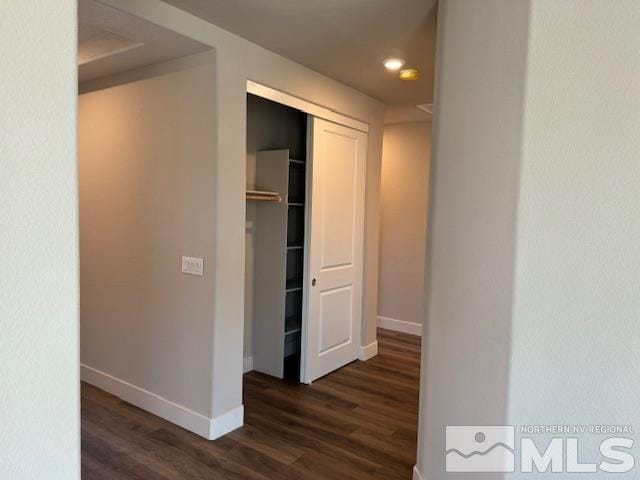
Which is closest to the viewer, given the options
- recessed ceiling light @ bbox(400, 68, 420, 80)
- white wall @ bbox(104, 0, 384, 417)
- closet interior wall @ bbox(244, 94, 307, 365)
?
white wall @ bbox(104, 0, 384, 417)

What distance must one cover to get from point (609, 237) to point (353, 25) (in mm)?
1801

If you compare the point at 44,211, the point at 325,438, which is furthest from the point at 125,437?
the point at 44,211

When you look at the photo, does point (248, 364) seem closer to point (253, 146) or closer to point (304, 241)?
point (304, 241)

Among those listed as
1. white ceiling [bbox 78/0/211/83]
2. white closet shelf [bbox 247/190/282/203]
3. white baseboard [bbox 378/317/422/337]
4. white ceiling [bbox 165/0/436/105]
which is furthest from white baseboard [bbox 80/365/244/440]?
white baseboard [bbox 378/317/422/337]

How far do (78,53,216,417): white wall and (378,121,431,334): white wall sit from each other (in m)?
3.14

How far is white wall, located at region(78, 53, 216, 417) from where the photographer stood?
2758 millimetres

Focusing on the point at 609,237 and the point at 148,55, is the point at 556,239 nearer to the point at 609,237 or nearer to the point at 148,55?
the point at 609,237

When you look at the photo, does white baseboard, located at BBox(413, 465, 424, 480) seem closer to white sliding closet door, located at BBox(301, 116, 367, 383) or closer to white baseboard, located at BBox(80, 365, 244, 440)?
white baseboard, located at BBox(80, 365, 244, 440)

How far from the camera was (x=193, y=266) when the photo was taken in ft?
9.23

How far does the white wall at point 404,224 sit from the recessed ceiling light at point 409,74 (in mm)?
1898

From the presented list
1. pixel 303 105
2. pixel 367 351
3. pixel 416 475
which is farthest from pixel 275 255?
pixel 416 475

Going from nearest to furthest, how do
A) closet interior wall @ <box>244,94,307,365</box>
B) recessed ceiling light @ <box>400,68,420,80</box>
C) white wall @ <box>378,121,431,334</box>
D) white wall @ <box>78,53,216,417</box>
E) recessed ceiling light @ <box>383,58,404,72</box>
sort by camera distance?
white wall @ <box>78,53,216,417</box> → recessed ceiling light @ <box>383,58,404,72</box> → recessed ceiling light @ <box>400,68,420,80</box> → closet interior wall @ <box>244,94,307,365</box> → white wall @ <box>378,121,431,334</box>

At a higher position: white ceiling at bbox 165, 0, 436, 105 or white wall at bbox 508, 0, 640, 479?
white ceiling at bbox 165, 0, 436, 105

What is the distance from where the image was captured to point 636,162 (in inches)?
52.6
